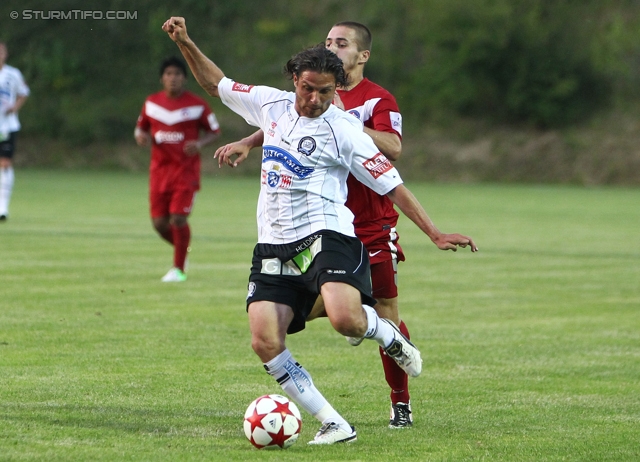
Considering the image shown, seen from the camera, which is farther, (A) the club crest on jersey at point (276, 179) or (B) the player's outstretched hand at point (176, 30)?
(B) the player's outstretched hand at point (176, 30)

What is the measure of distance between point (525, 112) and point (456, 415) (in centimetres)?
4141

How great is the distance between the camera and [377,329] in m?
5.45

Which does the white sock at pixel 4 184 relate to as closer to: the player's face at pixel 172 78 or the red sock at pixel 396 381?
the player's face at pixel 172 78

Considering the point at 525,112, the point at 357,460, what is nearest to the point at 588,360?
the point at 357,460

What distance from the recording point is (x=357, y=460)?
497 cm

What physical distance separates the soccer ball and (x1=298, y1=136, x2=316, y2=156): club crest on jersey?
122cm

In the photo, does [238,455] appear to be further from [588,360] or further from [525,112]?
[525,112]

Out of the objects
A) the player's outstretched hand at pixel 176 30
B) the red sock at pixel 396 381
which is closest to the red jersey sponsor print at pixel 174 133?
the player's outstretched hand at pixel 176 30

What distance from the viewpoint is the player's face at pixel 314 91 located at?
5.39 m

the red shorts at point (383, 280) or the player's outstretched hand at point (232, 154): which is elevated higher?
the player's outstretched hand at point (232, 154)

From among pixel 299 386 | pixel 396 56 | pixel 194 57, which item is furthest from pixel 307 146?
pixel 396 56

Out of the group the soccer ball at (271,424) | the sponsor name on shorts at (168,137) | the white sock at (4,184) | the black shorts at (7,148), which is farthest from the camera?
the black shorts at (7,148)

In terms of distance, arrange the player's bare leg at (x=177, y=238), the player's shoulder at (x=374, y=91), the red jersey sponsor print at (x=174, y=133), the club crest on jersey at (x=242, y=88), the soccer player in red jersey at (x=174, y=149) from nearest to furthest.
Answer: the club crest on jersey at (x=242, y=88)
the player's shoulder at (x=374, y=91)
the player's bare leg at (x=177, y=238)
the soccer player in red jersey at (x=174, y=149)
the red jersey sponsor print at (x=174, y=133)

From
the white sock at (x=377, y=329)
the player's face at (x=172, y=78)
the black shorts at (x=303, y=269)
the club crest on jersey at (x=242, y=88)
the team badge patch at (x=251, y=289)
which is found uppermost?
the player's face at (x=172, y=78)
